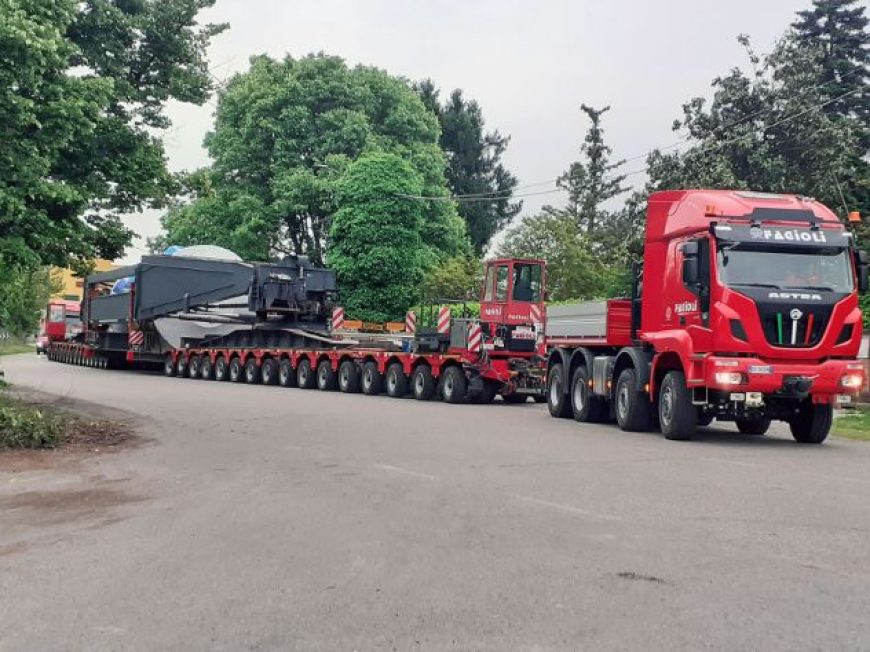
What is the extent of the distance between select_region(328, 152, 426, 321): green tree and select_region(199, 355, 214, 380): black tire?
1130cm

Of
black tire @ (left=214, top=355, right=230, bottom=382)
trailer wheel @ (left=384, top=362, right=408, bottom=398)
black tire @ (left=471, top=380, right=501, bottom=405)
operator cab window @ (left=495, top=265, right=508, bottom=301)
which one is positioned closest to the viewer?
operator cab window @ (left=495, top=265, right=508, bottom=301)

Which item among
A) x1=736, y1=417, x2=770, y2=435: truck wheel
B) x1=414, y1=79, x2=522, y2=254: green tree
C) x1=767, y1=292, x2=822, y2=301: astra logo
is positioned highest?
x1=414, y1=79, x2=522, y2=254: green tree

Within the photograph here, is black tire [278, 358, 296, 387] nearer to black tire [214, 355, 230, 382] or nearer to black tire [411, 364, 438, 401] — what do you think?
black tire [214, 355, 230, 382]

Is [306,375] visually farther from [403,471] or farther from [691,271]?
[403,471]

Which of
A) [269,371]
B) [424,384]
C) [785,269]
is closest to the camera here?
[785,269]

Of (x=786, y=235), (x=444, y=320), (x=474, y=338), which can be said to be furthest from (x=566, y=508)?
(x=444, y=320)

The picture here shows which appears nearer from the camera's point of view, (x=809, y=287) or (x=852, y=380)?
(x=852, y=380)

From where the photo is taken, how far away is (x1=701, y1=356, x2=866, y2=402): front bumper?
13.4 metres

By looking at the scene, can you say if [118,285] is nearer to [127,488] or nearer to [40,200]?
[40,200]

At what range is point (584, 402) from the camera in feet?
59.1

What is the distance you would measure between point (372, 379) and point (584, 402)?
30.6ft

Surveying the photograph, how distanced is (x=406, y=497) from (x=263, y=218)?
129ft

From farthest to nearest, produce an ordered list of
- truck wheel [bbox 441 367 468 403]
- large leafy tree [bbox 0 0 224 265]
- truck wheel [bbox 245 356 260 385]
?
1. truck wheel [bbox 245 356 260 385]
2. truck wheel [bbox 441 367 468 403]
3. large leafy tree [bbox 0 0 224 265]

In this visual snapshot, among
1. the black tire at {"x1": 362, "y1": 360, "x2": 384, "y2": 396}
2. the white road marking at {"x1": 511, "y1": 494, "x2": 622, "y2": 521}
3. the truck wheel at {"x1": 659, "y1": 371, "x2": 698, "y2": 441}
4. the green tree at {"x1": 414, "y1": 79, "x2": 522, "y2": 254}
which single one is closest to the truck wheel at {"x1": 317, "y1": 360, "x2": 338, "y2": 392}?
the black tire at {"x1": 362, "y1": 360, "x2": 384, "y2": 396}
